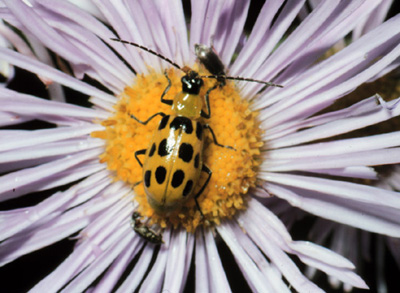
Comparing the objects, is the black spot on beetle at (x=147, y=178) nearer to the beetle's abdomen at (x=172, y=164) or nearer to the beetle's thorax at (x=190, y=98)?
the beetle's abdomen at (x=172, y=164)

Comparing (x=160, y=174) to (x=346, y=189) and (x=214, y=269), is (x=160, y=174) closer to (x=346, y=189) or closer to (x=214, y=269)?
(x=214, y=269)

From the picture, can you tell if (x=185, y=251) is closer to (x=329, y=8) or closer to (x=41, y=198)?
(x=41, y=198)

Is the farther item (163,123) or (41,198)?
(41,198)

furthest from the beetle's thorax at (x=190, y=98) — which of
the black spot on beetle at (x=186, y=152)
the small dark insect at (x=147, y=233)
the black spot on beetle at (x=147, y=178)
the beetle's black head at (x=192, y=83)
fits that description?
the small dark insect at (x=147, y=233)

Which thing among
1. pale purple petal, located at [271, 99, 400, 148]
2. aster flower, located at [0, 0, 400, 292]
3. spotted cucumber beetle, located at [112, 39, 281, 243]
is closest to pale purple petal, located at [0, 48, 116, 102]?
aster flower, located at [0, 0, 400, 292]

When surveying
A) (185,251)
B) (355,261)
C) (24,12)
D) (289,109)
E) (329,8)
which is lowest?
(355,261)

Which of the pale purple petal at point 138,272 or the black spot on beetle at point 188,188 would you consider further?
the pale purple petal at point 138,272

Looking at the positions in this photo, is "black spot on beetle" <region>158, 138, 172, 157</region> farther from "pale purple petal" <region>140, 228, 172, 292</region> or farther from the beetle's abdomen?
"pale purple petal" <region>140, 228, 172, 292</region>

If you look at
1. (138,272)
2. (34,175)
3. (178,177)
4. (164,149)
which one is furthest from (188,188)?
(34,175)

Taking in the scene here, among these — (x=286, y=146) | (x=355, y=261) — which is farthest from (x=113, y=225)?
(x=355, y=261)
